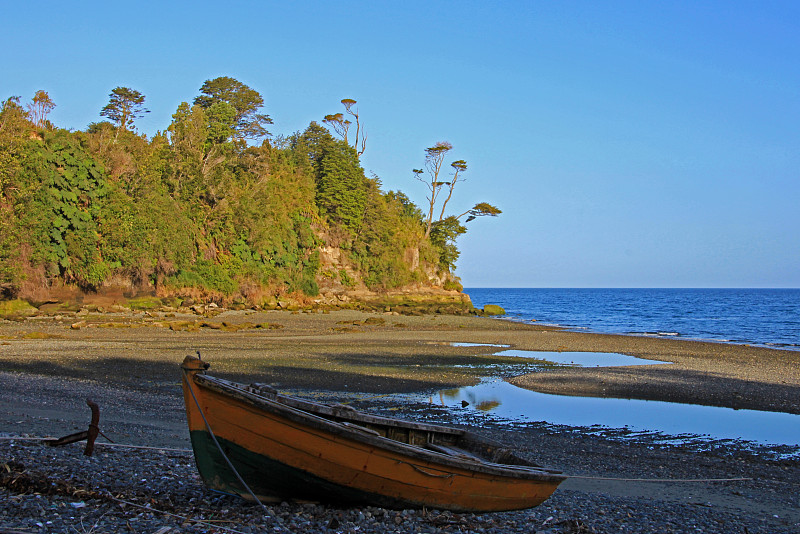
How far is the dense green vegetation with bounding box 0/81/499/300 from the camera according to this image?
37250 millimetres

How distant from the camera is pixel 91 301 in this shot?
40094 millimetres

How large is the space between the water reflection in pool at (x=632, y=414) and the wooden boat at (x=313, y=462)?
651cm

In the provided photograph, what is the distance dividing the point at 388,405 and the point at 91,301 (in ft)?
107

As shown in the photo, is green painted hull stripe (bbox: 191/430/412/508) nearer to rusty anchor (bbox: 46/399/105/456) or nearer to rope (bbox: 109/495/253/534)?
rope (bbox: 109/495/253/534)

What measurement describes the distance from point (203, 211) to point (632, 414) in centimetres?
4197

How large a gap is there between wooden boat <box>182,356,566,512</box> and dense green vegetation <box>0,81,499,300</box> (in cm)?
3282

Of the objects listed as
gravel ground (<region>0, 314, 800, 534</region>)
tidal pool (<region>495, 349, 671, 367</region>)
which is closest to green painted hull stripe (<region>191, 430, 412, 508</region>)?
gravel ground (<region>0, 314, 800, 534</region>)

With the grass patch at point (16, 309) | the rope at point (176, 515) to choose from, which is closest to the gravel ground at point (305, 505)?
the rope at point (176, 515)

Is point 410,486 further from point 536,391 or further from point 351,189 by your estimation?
point 351,189

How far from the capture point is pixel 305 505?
6688mm

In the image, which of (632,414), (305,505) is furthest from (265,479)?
(632,414)

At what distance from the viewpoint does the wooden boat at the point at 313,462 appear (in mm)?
6316

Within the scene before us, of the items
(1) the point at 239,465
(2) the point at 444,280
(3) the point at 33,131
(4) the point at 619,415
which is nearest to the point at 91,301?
(3) the point at 33,131

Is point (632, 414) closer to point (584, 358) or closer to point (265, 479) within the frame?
point (265, 479)
